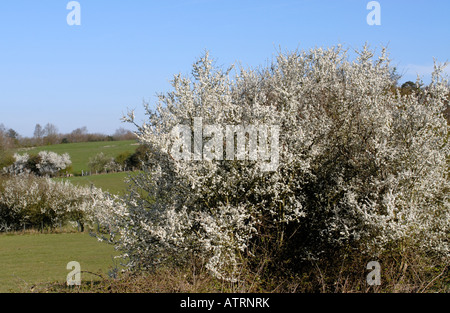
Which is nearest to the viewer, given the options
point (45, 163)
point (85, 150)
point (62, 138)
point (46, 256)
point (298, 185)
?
point (298, 185)

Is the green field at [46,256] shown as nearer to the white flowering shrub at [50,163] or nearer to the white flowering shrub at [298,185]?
the white flowering shrub at [298,185]

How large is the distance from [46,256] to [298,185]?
22.7 m

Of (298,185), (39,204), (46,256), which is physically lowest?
(46,256)

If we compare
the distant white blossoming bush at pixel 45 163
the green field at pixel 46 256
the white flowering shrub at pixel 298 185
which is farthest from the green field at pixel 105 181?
the white flowering shrub at pixel 298 185

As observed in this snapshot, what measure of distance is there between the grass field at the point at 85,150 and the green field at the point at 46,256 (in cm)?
3703

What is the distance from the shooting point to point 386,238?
25.0ft

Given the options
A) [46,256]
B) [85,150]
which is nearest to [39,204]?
[46,256]

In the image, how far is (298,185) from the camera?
831 cm

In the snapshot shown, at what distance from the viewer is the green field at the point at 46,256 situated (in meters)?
20.0

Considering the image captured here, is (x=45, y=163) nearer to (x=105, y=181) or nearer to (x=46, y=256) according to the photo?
(x=105, y=181)

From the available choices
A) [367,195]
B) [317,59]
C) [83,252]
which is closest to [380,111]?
[367,195]

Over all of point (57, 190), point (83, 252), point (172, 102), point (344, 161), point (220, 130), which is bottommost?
point (83, 252)

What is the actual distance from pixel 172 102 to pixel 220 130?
166 cm

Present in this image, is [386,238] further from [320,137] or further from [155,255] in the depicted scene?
[155,255]
